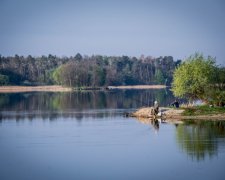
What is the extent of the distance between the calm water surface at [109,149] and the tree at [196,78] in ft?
33.4

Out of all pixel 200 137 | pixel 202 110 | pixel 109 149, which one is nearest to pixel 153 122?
pixel 202 110

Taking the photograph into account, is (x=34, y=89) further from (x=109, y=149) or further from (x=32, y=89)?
(x=109, y=149)

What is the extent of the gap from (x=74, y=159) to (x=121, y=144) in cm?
705

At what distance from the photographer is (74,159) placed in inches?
1569

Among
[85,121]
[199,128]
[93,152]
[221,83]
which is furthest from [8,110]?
[93,152]

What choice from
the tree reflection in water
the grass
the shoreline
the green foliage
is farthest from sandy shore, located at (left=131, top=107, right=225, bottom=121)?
the green foliage

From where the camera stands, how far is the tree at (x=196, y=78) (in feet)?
231

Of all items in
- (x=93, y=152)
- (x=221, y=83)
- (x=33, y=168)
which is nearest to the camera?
(x=33, y=168)

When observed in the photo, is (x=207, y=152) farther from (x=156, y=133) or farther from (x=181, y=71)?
(x=181, y=71)

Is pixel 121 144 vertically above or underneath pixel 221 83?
underneath

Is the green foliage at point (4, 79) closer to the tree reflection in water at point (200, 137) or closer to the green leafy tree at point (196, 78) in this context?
the green leafy tree at point (196, 78)

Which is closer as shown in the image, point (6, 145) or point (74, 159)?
point (74, 159)

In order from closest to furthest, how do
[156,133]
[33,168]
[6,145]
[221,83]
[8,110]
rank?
[33,168]
[6,145]
[156,133]
[221,83]
[8,110]

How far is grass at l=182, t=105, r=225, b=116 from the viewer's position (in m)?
63.0
